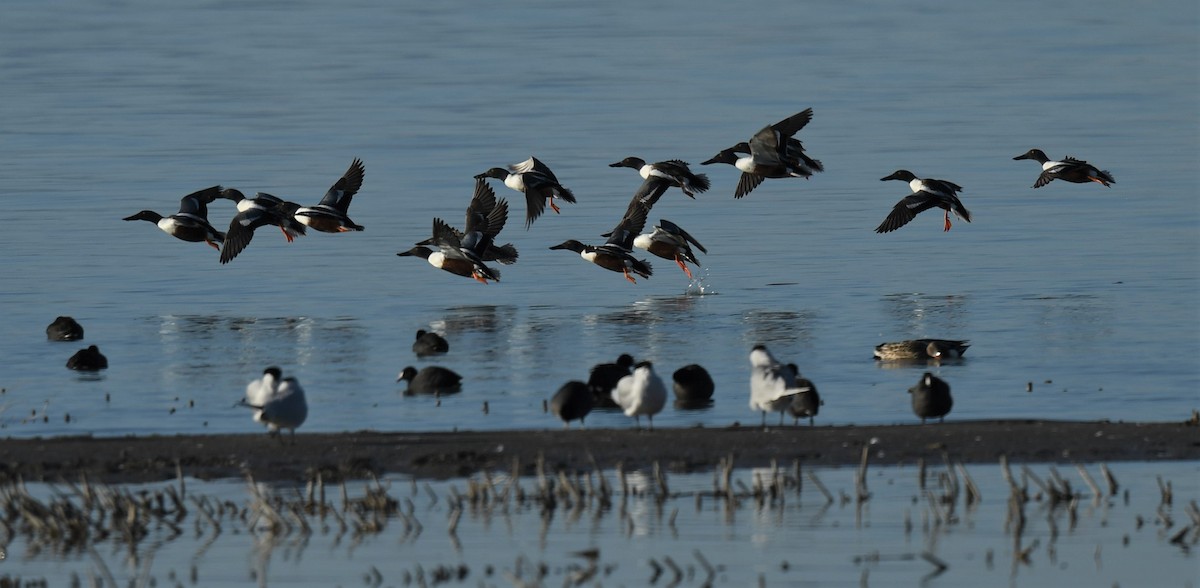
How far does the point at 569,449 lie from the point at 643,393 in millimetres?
826

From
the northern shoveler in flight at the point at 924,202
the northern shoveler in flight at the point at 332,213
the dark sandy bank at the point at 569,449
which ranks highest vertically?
the northern shoveler in flight at the point at 924,202

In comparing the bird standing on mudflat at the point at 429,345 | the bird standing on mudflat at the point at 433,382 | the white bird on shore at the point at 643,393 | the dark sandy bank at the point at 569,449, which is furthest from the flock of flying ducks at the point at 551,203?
the dark sandy bank at the point at 569,449

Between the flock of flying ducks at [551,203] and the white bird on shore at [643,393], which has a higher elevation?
the flock of flying ducks at [551,203]

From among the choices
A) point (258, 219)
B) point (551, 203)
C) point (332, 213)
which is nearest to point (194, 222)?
point (258, 219)

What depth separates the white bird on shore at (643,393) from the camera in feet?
44.6

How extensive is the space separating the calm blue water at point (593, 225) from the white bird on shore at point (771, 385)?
3.44 feet

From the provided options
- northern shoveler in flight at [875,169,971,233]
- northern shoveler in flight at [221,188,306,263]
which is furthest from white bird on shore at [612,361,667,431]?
northern shoveler in flight at [875,169,971,233]

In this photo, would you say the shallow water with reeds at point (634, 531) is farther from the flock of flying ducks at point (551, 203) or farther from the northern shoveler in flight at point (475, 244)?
the flock of flying ducks at point (551, 203)

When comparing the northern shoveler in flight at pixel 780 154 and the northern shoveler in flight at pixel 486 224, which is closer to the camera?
the northern shoveler in flight at pixel 780 154

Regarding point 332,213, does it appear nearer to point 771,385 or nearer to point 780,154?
point 780,154

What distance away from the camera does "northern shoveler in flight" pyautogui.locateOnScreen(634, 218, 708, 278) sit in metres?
23.5

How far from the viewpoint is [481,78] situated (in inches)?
2306

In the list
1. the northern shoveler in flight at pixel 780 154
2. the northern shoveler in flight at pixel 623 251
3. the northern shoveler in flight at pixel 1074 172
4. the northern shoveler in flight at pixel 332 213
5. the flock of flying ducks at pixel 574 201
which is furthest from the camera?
the northern shoveler in flight at pixel 1074 172

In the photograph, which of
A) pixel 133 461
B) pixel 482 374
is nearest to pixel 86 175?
pixel 482 374
